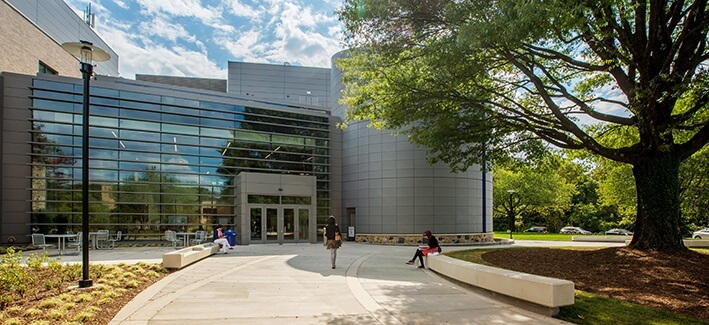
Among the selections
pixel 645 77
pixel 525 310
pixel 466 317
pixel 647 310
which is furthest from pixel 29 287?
pixel 645 77

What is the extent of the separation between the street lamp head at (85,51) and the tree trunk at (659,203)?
1561 cm

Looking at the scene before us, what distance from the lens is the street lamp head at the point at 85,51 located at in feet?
31.6


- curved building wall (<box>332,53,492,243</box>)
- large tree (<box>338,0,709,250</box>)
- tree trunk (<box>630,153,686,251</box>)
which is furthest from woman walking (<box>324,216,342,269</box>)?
curved building wall (<box>332,53,492,243</box>)

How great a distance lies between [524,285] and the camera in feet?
27.3

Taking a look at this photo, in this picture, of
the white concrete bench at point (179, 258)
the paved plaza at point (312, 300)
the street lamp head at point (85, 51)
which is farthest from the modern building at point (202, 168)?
the street lamp head at point (85, 51)

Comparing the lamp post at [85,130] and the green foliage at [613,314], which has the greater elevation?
the lamp post at [85,130]

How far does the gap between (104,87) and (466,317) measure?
2518cm

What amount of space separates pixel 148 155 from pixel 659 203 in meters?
25.2

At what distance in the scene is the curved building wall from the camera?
27875 millimetres

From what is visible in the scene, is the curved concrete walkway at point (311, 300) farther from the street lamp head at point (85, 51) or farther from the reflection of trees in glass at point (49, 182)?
the reflection of trees in glass at point (49, 182)

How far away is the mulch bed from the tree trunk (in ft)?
1.87

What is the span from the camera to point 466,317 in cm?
768

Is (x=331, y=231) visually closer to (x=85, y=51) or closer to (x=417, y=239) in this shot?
(x=85, y=51)

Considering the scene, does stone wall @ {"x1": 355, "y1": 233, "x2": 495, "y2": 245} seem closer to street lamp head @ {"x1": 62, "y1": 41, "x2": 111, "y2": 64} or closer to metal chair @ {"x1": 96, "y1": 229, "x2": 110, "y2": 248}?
metal chair @ {"x1": 96, "y1": 229, "x2": 110, "y2": 248}
